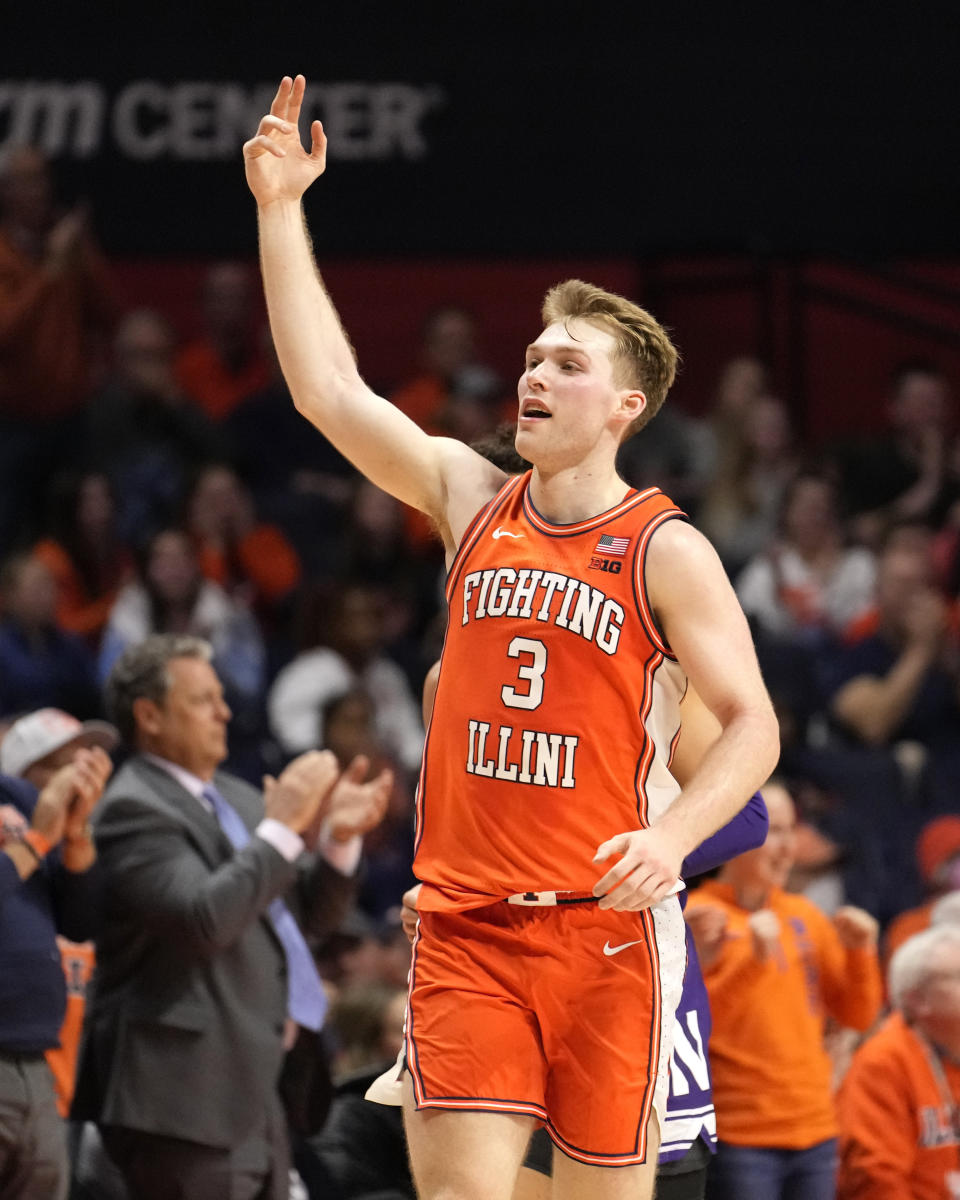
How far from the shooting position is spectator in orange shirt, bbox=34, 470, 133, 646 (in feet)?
29.2

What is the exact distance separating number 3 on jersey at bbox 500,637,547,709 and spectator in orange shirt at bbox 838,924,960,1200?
8.71ft

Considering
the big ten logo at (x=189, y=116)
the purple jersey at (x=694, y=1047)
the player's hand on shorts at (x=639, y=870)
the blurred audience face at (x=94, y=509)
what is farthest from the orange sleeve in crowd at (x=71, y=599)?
the player's hand on shorts at (x=639, y=870)

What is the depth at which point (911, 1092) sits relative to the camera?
18.5 feet

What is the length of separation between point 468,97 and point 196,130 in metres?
1.37

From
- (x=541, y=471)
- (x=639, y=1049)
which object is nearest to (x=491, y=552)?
(x=541, y=471)

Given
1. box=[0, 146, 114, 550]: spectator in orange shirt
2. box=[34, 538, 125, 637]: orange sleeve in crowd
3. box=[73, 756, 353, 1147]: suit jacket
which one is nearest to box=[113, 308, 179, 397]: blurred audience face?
box=[0, 146, 114, 550]: spectator in orange shirt

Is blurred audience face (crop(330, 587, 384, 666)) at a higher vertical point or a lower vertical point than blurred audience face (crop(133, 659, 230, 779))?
higher

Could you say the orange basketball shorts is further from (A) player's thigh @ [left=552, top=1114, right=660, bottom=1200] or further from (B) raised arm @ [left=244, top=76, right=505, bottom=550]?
(B) raised arm @ [left=244, top=76, right=505, bottom=550]

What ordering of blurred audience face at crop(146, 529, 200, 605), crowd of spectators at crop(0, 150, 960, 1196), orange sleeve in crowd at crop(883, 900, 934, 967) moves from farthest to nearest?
blurred audience face at crop(146, 529, 200, 605) → crowd of spectators at crop(0, 150, 960, 1196) → orange sleeve in crowd at crop(883, 900, 934, 967)

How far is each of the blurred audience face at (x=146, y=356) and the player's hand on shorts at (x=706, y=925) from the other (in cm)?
522

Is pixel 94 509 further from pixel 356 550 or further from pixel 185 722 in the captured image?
pixel 185 722

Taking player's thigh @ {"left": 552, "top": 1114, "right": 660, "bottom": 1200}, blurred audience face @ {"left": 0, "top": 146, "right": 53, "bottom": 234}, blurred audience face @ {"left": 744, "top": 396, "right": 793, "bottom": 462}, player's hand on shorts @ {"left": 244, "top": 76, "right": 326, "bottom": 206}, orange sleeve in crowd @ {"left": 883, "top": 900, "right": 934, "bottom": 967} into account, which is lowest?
player's thigh @ {"left": 552, "top": 1114, "right": 660, "bottom": 1200}

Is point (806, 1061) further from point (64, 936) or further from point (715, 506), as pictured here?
point (715, 506)

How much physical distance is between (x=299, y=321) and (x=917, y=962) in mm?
2946
